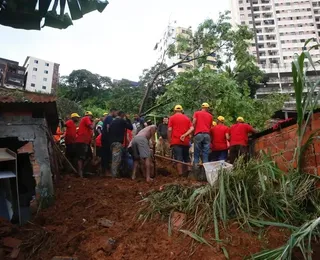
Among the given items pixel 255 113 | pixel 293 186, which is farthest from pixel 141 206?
pixel 255 113

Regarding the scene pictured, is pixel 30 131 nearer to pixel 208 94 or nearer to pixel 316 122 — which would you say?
pixel 316 122

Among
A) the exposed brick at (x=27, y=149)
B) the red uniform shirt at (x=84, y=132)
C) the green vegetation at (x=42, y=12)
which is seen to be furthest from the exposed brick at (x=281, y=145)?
the red uniform shirt at (x=84, y=132)

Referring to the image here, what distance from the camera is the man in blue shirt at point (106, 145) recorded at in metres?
7.68

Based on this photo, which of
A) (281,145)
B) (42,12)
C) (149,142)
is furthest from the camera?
(149,142)

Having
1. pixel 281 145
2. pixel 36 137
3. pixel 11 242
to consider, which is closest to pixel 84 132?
pixel 36 137

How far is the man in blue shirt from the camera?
7.68 m

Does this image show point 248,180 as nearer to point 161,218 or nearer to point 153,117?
point 161,218

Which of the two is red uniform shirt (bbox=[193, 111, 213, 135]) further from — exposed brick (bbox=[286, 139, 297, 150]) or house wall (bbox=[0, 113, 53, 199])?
house wall (bbox=[0, 113, 53, 199])

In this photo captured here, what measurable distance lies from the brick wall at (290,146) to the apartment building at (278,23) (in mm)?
61986

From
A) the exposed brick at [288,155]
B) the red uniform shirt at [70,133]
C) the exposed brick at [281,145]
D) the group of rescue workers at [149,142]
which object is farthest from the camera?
the red uniform shirt at [70,133]

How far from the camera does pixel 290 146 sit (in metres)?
4.53

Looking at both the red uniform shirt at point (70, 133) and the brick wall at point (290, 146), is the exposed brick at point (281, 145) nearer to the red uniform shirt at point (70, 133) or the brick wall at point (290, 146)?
the brick wall at point (290, 146)

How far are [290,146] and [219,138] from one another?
3.17m

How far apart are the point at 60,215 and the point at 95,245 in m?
1.36
